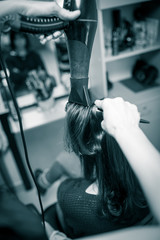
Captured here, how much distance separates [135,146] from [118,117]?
0.24ft

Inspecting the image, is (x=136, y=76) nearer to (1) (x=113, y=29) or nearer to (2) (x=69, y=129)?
(1) (x=113, y=29)

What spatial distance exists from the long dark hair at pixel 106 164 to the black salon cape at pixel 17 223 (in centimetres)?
35

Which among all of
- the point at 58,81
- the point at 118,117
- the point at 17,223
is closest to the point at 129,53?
the point at 58,81

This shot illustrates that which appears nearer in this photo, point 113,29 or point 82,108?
point 82,108

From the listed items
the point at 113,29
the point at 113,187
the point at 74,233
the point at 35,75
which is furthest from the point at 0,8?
the point at 113,29

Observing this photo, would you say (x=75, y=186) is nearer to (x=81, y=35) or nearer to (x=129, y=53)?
(x=81, y=35)

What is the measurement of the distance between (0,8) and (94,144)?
527 millimetres

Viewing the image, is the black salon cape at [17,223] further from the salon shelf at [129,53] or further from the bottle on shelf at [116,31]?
the bottle on shelf at [116,31]

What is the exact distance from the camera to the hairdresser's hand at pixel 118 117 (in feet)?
1.36

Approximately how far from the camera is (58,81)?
1.68m

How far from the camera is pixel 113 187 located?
30.3 inches

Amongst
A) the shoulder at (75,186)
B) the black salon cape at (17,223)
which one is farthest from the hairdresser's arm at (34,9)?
the shoulder at (75,186)

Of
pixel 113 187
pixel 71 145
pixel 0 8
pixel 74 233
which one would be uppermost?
pixel 0 8

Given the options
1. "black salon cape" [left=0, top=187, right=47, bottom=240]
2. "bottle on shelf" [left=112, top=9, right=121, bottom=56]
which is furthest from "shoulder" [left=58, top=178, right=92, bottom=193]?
"bottle on shelf" [left=112, top=9, right=121, bottom=56]
